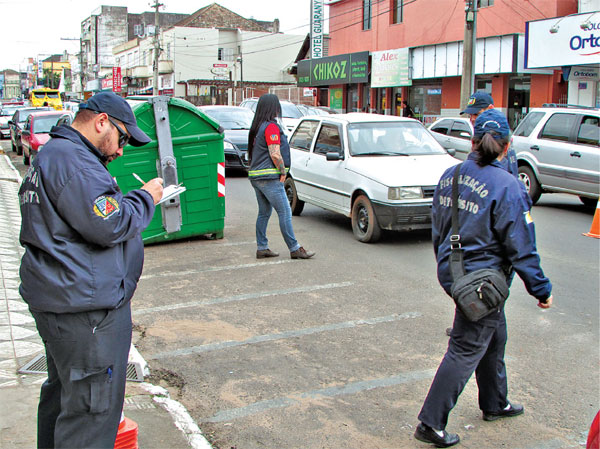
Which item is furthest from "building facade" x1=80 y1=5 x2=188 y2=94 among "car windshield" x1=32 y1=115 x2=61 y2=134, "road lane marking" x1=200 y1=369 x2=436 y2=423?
"road lane marking" x1=200 y1=369 x2=436 y2=423

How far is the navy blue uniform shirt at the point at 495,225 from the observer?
3395 millimetres

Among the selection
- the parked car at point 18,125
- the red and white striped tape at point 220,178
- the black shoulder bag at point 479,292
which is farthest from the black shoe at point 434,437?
the parked car at point 18,125

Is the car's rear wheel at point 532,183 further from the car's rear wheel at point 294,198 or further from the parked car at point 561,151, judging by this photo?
the car's rear wheel at point 294,198

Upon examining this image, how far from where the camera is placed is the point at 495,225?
343cm

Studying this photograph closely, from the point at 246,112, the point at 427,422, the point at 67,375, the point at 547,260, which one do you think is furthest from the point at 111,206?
the point at 246,112

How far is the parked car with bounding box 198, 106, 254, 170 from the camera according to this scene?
607 inches

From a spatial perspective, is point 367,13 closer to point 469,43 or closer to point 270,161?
point 469,43

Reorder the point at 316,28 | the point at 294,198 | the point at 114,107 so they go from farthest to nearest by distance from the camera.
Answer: the point at 316,28, the point at 294,198, the point at 114,107

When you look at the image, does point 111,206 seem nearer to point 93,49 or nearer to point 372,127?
point 372,127

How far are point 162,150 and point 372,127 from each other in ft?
10.3

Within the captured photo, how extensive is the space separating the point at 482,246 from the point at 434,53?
2561cm

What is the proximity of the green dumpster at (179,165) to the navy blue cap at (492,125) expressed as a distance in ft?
17.4

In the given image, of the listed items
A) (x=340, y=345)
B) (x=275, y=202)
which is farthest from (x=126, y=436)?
(x=275, y=202)

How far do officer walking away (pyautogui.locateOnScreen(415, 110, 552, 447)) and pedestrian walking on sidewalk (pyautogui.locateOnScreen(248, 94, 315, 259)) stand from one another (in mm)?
3972
